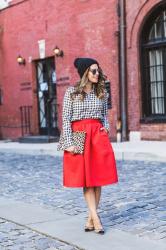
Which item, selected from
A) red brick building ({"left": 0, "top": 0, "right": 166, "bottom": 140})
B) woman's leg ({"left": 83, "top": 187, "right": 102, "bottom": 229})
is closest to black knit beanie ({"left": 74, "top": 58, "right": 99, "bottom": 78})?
woman's leg ({"left": 83, "top": 187, "right": 102, "bottom": 229})

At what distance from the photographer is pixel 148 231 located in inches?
222

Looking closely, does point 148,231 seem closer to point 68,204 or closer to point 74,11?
point 68,204

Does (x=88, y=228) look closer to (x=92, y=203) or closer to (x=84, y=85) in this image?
(x=92, y=203)

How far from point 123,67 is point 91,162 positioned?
10.4 metres

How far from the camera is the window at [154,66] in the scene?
14984 mm

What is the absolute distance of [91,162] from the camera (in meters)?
5.48

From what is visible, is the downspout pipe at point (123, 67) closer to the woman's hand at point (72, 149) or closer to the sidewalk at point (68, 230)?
the sidewalk at point (68, 230)

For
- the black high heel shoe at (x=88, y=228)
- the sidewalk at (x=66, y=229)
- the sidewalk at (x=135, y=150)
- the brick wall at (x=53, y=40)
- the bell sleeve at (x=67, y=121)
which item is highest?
the brick wall at (x=53, y=40)

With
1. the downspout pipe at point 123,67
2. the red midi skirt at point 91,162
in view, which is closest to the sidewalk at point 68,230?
the red midi skirt at point 91,162

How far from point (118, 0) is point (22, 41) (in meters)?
5.28

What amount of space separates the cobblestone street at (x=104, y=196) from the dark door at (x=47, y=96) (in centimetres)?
565

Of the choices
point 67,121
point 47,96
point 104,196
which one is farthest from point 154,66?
point 67,121

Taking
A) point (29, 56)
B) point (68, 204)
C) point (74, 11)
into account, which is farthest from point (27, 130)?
point (68, 204)

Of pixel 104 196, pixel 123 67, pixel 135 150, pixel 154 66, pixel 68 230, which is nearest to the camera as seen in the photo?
pixel 68 230
